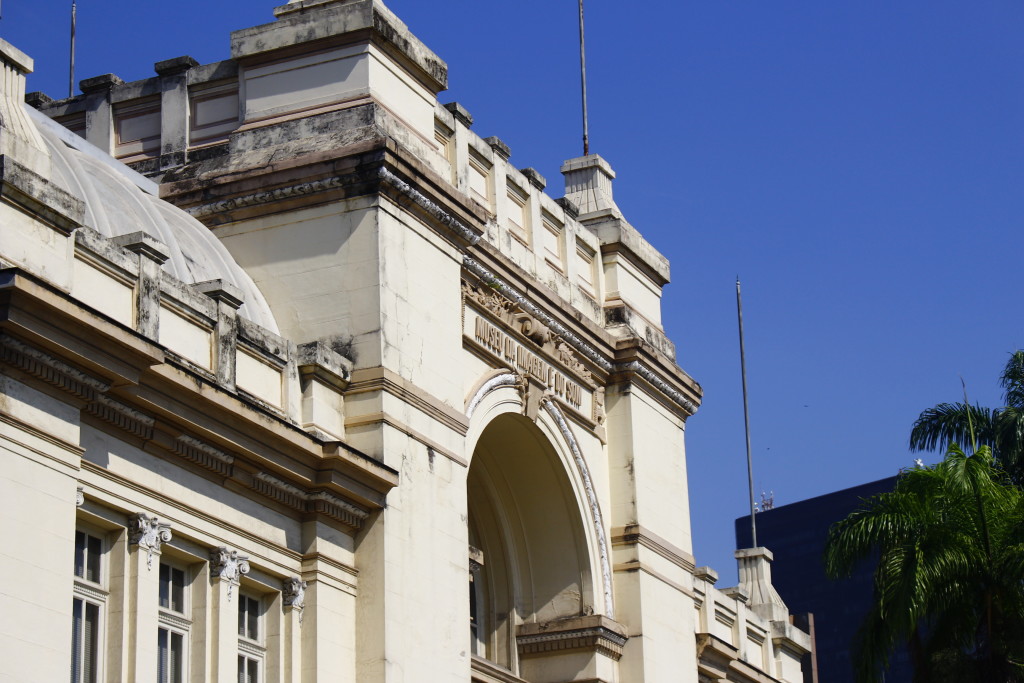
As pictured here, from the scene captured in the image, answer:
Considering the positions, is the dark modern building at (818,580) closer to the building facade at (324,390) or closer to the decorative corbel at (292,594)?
the building facade at (324,390)

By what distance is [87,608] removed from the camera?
715 inches

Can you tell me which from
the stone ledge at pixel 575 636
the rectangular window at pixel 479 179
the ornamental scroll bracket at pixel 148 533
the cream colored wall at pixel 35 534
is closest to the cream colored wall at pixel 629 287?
the rectangular window at pixel 479 179

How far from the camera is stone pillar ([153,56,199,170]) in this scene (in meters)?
24.8

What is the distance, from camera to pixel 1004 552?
2559 cm

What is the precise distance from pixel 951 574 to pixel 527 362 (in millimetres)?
6232

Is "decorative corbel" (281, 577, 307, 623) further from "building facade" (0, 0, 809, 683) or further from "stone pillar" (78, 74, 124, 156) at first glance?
"stone pillar" (78, 74, 124, 156)

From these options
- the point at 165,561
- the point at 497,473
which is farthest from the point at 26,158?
the point at 497,473

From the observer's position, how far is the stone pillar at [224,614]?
19578 millimetres

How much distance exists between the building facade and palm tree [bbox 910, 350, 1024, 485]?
4.38 metres

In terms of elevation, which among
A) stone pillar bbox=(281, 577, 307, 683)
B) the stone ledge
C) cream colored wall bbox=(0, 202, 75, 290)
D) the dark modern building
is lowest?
stone pillar bbox=(281, 577, 307, 683)

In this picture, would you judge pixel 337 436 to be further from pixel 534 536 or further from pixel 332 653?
pixel 534 536

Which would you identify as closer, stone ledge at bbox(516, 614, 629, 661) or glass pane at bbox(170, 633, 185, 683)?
glass pane at bbox(170, 633, 185, 683)

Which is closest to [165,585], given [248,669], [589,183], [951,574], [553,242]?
[248,669]

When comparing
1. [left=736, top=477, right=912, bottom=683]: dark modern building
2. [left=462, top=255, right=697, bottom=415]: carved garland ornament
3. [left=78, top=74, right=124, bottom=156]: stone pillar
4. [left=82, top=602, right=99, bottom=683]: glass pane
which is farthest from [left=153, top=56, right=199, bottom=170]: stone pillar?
[left=736, top=477, right=912, bottom=683]: dark modern building
